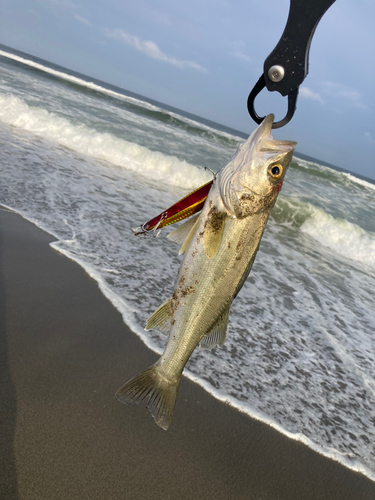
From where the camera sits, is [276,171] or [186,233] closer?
[276,171]

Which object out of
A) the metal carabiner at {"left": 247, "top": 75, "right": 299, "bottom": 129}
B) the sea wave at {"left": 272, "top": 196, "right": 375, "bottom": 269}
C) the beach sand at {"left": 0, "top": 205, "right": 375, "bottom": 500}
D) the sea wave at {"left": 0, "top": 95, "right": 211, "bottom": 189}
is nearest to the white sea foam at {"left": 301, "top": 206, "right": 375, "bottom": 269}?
the sea wave at {"left": 272, "top": 196, "right": 375, "bottom": 269}

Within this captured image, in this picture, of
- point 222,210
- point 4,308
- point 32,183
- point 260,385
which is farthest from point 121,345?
point 32,183

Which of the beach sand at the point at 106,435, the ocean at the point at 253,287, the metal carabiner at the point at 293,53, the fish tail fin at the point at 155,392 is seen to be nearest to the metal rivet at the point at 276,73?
the metal carabiner at the point at 293,53

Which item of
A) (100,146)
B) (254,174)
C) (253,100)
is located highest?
(253,100)

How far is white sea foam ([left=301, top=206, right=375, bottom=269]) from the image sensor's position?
12609 mm

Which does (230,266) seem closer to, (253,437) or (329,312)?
(253,437)

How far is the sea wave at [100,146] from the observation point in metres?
13.2

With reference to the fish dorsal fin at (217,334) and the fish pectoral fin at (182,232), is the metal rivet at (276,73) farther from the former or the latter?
the fish dorsal fin at (217,334)

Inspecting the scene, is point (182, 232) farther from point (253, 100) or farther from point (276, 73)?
point (276, 73)

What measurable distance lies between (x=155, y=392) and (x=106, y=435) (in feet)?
2.90

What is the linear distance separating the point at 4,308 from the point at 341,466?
318cm

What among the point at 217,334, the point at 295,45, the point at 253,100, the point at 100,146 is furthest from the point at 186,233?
the point at 100,146

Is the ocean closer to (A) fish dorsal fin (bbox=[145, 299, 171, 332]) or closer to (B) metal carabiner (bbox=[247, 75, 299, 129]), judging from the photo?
(A) fish dorsal fin (bbox=[145, 299, 171, 332])

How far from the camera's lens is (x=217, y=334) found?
7.37 ft
